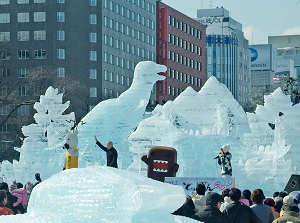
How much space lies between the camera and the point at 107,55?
89.2m

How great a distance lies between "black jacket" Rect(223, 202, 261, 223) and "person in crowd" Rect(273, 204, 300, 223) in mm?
738

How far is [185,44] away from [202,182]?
3671 inches

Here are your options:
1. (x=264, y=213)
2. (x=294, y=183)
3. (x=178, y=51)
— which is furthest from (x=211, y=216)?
(x=178, y=51)

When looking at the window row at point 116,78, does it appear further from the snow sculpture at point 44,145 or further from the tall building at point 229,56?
the tall building at point 229,56

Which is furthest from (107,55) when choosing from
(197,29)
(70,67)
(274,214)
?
(274,214)

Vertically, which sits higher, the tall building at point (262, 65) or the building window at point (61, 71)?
the tall building at point (262, 65)

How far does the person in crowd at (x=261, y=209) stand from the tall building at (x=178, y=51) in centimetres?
8665

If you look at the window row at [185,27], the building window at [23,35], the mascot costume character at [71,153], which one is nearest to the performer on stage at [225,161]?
the mascot costume character at [71,153]

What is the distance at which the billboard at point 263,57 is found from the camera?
18675 cm

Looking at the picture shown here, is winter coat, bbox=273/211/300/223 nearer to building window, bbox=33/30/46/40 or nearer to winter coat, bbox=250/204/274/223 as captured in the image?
winter coat, bbox=250/204/274/223

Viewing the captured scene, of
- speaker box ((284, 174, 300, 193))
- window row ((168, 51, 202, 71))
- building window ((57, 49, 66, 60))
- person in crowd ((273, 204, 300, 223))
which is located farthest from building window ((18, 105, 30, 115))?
person in crowd ((273, 204, 300, 223))

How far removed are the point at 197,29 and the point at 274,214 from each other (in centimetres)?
10403

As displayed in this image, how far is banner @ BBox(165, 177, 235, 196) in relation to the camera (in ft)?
55.2

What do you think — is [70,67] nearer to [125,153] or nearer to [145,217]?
Answer: [125,153]
